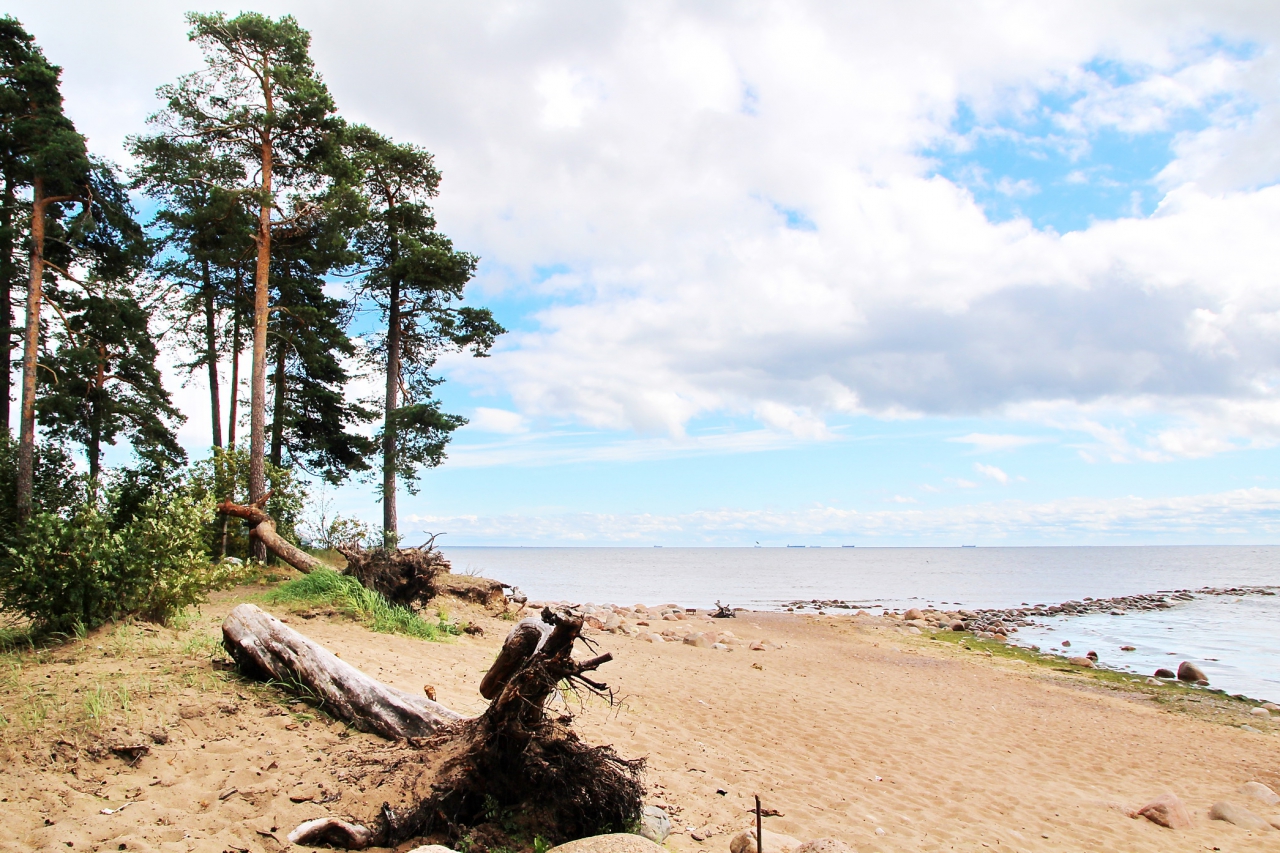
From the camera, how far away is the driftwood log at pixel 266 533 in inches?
568

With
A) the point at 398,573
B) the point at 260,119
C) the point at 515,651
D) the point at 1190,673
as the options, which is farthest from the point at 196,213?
the point at 1190,673

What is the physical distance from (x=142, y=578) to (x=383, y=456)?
523 inches

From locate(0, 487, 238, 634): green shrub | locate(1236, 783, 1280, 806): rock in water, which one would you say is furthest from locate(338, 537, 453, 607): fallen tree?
locate(1236, 783, 1280, 806): rock in water

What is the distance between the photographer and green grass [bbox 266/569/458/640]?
10922mm

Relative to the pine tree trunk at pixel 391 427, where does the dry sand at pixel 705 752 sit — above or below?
below

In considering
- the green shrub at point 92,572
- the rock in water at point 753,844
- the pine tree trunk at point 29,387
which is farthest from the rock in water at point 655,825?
the pine tree trunk at point 29,387

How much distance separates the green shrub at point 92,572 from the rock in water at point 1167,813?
10532mm

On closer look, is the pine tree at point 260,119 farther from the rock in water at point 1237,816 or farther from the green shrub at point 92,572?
the rock in water at point 1237,816

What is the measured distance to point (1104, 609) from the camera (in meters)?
34.1

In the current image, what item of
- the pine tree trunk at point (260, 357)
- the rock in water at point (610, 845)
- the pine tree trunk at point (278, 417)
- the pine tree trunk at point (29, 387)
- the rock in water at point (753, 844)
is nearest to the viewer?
the rock in water at point (610, 845)

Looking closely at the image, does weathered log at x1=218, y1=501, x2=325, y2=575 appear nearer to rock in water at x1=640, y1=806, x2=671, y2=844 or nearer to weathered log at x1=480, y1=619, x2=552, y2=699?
weathered log at x1=480, y1=619, x2=552, y2=699

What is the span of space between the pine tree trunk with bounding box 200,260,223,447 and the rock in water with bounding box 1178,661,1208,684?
26.2 meters

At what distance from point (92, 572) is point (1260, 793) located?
13007mm

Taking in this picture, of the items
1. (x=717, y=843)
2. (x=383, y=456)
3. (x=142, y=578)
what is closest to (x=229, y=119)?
(x=383, y=456)
